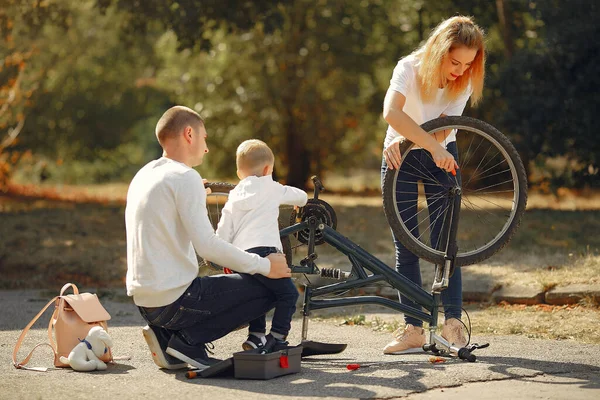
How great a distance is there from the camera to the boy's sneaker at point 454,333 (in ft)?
17.5

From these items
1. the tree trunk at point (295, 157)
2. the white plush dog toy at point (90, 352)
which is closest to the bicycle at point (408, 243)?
the white plush dog toy at point (90, 352)

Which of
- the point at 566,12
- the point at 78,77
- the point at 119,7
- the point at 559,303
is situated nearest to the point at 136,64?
the point at 78,77

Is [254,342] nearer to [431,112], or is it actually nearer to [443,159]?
[443,159]

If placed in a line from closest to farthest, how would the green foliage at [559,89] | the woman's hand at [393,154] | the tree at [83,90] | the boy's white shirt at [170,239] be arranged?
1. the boy's white shirt at [170,239]
2. the woman's hand at [393,154]
3. the green foliage at [559,89]
4. the tree at [83,90]

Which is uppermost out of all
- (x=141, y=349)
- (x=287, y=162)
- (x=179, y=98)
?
→ (x=179, y=98)

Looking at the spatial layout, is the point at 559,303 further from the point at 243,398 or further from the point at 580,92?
the point at 580,92

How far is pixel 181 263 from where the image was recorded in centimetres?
482

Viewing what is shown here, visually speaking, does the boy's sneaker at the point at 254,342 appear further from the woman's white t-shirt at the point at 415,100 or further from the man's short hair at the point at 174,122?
the woman's white t-shirt at the point at 415,100

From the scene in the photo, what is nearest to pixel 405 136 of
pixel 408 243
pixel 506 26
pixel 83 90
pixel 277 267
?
pixel 408 243

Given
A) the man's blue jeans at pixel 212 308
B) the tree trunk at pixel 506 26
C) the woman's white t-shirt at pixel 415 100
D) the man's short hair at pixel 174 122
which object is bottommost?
the man's blue jeans at pixel 212 308

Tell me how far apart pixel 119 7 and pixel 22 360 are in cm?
978

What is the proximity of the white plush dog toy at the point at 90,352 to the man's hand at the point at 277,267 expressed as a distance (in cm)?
102

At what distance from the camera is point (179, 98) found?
19.2 m

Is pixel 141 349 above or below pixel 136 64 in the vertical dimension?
below
